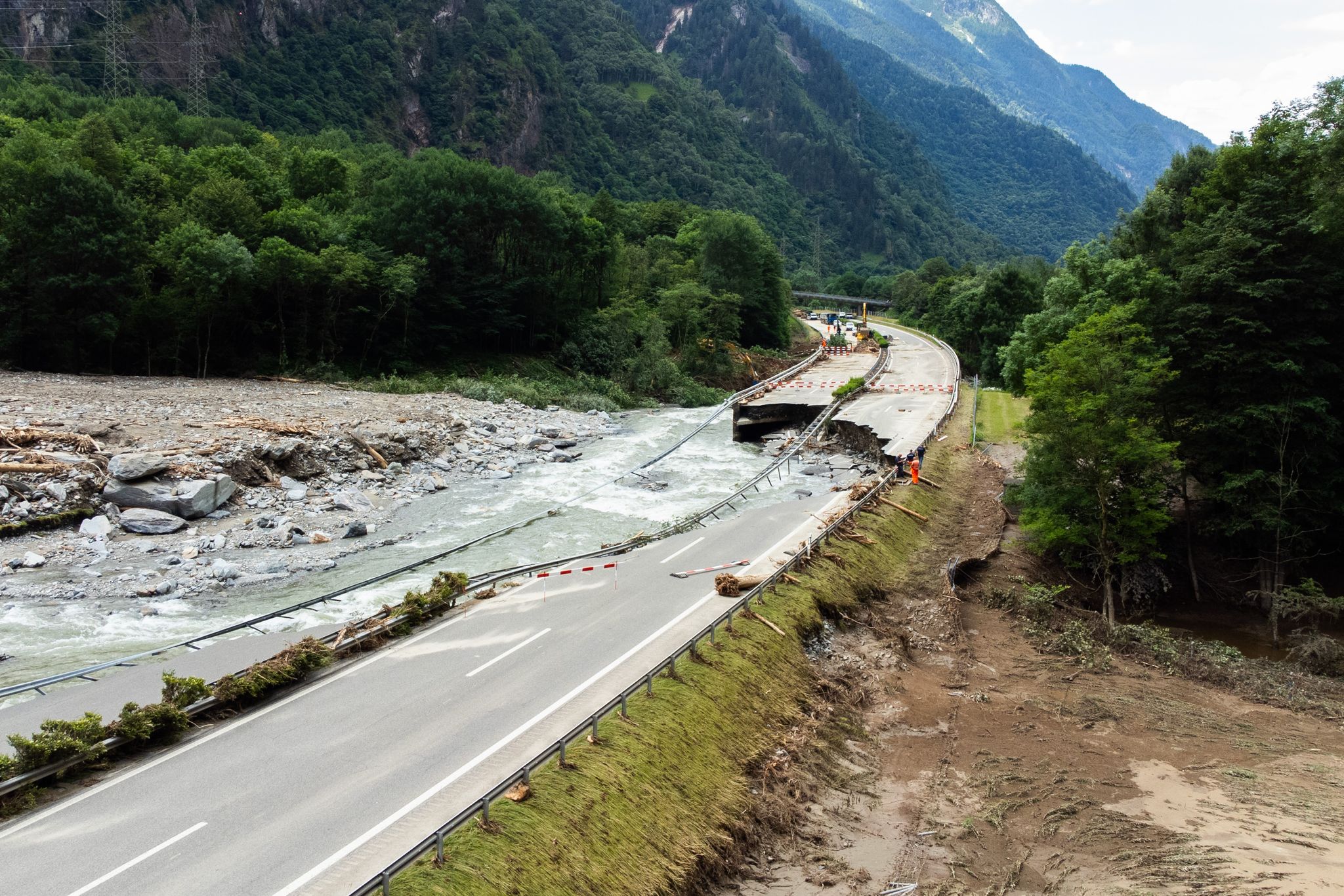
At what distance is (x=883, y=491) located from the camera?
102ft

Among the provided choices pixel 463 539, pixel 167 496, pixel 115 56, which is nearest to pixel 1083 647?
pixel 463 539

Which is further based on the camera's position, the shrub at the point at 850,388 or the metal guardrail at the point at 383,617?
the shrub at the point at 850,388

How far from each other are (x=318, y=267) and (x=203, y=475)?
24.0 meters

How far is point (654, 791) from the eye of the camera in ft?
42.3

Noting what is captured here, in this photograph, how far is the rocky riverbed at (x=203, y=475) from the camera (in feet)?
72.6

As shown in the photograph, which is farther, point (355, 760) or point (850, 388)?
point (850, 388)

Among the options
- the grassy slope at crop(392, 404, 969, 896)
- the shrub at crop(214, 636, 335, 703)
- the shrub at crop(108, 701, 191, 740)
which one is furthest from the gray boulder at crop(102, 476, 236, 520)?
the grassy slope at crop(392, 404, 969, 896)

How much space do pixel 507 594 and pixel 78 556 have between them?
11.6 metres

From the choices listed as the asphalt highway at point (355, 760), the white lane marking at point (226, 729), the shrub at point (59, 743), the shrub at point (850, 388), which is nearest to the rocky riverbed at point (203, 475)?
the white lane marking at point (226, 729)

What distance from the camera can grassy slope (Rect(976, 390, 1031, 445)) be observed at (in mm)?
43219

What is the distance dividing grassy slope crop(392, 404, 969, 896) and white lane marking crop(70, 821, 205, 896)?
3137mm

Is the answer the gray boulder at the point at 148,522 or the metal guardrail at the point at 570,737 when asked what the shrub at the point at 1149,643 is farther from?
the gray boulder at the point at 148,522

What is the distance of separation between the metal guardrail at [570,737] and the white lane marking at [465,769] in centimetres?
Answer: 69

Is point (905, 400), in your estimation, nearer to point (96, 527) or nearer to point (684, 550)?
point (684, 550)
